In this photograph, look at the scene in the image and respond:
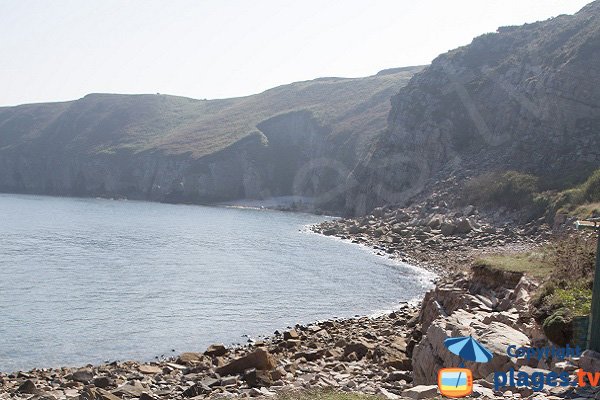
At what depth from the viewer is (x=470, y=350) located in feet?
40.4

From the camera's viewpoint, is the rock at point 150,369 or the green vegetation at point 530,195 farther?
the green vegetation at point 530,195

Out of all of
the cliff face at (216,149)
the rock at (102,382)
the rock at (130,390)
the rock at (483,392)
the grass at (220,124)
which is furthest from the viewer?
the grass at (220,124)

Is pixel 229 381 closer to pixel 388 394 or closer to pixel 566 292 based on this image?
pixel 388 394

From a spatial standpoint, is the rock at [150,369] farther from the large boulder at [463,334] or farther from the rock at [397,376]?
the large boulder at [463,334]

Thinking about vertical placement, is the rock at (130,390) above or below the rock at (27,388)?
above

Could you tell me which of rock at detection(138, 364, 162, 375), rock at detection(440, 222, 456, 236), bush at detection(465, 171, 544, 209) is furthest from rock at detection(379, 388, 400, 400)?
bush at detection(465, 171, 544, 209)

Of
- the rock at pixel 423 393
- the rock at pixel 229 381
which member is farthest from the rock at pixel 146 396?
the rock at pixel 423 393

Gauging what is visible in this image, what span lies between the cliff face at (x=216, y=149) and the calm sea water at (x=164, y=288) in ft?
195

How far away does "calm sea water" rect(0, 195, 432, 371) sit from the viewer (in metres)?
25.9

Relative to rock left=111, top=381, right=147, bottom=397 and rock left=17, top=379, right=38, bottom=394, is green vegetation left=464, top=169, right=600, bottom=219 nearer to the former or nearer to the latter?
rock left=111, top=381, right=147, bottom=397

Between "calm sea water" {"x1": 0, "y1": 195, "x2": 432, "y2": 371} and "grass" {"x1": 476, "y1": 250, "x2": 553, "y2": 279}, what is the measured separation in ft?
34.9

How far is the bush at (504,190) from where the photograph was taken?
59531mm

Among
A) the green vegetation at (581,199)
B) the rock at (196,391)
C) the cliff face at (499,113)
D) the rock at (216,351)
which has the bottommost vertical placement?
the rock at (216,351)

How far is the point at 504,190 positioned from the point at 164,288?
40605 millimetres
